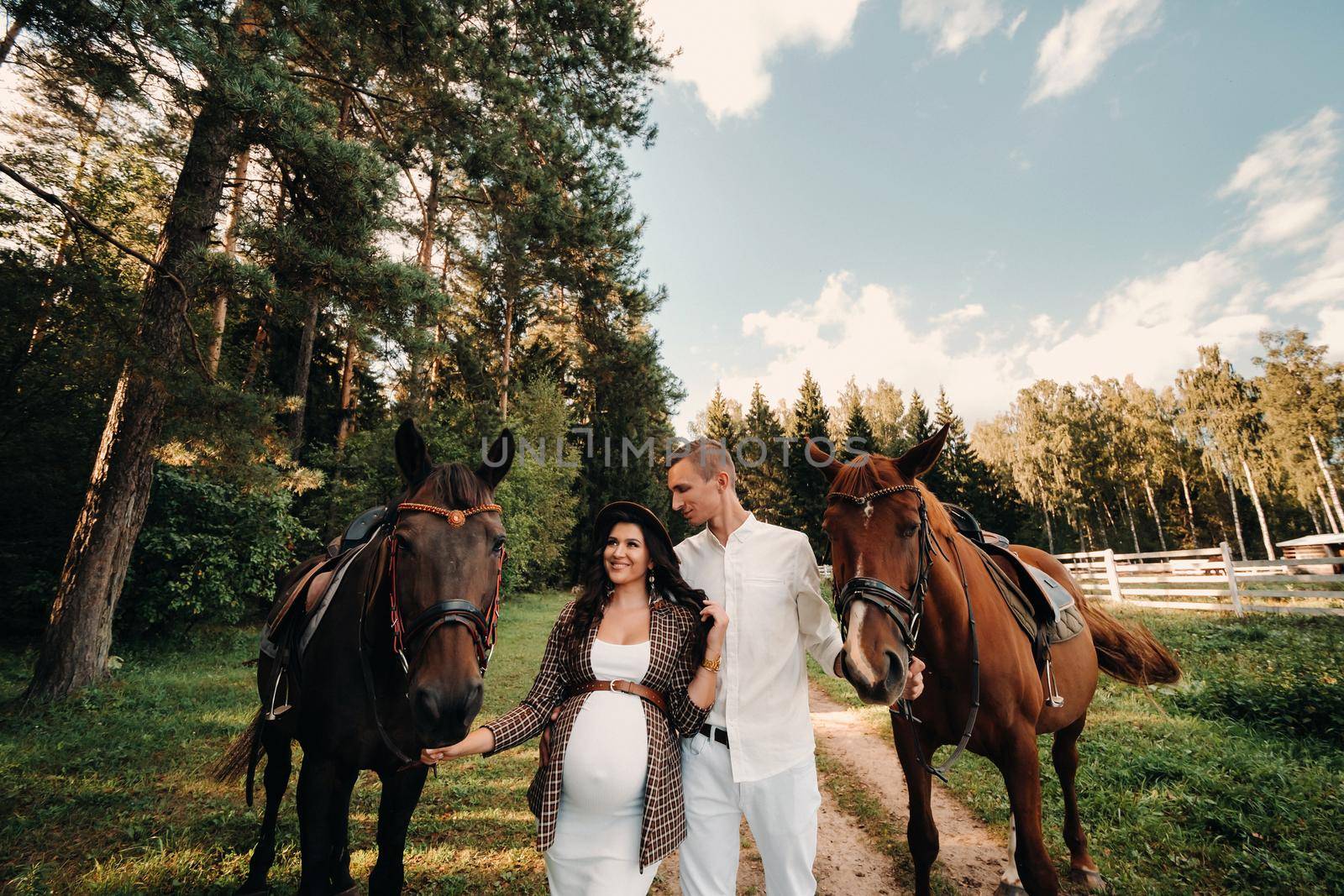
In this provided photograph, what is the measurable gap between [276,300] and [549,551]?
51.4ft

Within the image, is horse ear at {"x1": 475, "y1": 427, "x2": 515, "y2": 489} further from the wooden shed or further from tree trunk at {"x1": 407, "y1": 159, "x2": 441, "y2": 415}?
the wooden shed

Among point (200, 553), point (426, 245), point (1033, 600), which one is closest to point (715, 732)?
point (1033, 600)

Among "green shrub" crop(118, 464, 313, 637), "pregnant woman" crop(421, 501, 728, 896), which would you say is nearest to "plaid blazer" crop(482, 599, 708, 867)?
"pregnant woman" crop(421, 501, 728, 896)

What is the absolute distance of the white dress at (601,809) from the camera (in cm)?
165

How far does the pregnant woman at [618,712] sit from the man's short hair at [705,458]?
0.32 meters

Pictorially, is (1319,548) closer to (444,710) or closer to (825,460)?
(825,460)

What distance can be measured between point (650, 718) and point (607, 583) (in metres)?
0.52

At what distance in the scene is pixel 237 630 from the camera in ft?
34.9

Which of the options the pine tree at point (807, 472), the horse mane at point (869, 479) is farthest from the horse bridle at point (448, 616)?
the pine tree at point (807, 472)

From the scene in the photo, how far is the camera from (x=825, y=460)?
2.58 metres

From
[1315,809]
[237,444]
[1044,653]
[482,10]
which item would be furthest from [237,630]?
[1315,809]

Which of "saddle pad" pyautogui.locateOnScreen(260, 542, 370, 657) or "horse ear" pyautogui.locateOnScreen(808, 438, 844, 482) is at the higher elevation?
"horse ear" pyautogui.locateOnScreen(808, 438, 844, 482)

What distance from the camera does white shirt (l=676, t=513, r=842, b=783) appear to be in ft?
6.30

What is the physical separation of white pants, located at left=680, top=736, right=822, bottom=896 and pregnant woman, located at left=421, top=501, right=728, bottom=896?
0.37 feet
